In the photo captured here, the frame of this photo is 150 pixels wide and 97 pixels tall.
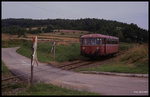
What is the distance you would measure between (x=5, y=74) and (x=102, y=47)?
1324cm

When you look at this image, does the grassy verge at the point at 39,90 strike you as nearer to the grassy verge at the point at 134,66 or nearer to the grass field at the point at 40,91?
the grass field at the point at 40,91

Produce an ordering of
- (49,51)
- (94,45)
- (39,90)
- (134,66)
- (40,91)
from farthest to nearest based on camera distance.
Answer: (49,51) < (94,45) < (134,66) < (39,90) < (40,91)

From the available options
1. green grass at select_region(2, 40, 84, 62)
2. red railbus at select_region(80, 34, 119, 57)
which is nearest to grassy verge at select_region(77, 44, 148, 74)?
red railbus at select_region(80, 34, 119, 57)

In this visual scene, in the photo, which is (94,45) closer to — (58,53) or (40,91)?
(58,53)

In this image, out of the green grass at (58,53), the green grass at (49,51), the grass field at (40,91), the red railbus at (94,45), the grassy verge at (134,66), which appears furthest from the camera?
the green grass at (58,53)

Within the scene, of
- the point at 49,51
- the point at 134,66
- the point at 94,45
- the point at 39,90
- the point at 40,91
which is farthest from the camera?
the point at 49,51

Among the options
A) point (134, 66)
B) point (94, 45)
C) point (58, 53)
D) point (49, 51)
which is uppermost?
point (94, 45)

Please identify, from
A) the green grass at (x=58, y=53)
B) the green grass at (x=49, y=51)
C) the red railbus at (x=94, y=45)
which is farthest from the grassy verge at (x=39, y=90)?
the red railbus at (x=94, y=45)

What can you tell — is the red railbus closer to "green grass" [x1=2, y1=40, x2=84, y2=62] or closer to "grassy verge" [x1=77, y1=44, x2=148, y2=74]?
"green grass" [x1=2, y1=40, x2=84, y2=62]

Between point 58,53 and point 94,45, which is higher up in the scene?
point 94,45

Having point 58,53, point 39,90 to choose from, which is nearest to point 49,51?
point 58,53

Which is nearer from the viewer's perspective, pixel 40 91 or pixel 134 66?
pixel 40 91

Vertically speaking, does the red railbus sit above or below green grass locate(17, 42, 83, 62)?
above

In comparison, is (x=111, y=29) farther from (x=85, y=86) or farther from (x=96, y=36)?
(x=85, y=86)
